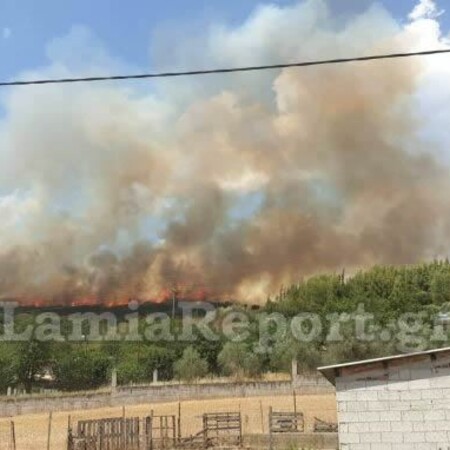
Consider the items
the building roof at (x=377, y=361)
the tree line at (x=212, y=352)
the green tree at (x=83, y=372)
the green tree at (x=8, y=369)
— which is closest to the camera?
the building roof at (x=377, y=361)

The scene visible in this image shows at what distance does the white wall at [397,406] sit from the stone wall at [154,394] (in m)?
31.4

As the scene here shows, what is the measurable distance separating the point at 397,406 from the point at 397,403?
78mm

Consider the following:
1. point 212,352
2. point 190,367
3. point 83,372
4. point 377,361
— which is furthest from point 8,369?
point 377,361

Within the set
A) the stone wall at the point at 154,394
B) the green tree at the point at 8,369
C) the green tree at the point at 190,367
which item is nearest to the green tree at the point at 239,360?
the green tree at the point at 190,367

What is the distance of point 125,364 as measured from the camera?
67750 mm

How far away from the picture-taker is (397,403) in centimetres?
1755

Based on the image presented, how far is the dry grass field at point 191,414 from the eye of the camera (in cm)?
3616

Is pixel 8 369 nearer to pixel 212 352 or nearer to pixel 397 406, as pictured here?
pixel 212 352

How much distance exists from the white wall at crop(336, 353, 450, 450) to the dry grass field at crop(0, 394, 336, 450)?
1712cm

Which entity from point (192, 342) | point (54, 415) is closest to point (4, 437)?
point (54, 415)

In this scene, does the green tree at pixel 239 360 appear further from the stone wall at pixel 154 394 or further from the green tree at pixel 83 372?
the stone wall at pixel 154 394

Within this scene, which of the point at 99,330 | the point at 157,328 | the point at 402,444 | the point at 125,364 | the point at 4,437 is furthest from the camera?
the point at 99,330

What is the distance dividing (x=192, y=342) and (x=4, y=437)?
123 ft

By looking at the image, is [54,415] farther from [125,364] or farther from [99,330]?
[99,330]
